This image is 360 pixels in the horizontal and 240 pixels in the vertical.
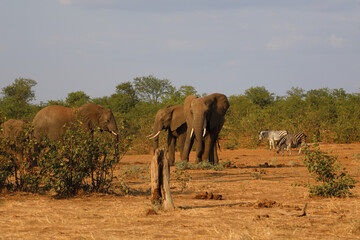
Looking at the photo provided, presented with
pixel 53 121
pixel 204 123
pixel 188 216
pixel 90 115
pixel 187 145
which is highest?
pixel 90 115

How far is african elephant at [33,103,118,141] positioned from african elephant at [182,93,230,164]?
2.24 meters

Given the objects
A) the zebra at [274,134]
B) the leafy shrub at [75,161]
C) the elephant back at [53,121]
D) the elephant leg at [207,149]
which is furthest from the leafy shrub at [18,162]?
the zebra at [274,134]

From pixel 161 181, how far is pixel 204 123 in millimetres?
7242

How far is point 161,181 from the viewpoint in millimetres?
7219

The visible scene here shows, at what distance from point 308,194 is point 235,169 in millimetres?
5542

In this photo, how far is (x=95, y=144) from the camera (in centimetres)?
885

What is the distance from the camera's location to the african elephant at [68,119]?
14.9m

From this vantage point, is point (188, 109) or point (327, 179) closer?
point (327, 179)

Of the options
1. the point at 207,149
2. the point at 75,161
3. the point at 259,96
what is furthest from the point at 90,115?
the point at 259,96

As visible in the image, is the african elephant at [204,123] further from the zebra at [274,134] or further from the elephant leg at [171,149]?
the zebra at [274,134]

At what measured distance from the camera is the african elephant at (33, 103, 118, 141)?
14945mm

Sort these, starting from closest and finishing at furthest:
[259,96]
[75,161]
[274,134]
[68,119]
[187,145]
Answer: [75,161], [187,145], [68,119], [274,134], [259,96]

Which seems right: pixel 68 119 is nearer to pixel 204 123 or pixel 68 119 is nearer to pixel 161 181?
pixel 204 123

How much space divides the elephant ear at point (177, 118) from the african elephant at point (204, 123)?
3.49 feet
